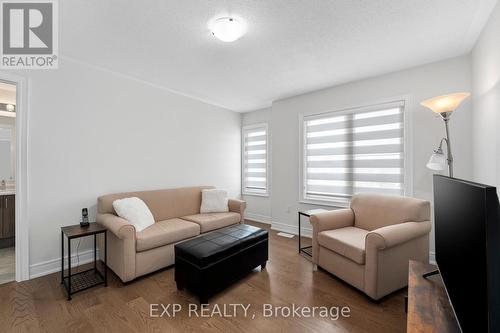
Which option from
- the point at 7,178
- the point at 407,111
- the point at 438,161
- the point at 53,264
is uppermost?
the point at 407,111

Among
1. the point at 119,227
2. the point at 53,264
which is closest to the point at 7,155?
the point at 53,264

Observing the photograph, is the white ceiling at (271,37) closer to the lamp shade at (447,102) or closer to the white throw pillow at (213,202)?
the lamp shade at (447,102)

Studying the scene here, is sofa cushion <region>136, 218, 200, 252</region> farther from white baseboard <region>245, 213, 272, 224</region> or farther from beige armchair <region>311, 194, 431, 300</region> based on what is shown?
white baseboard <region>245, 213, 272, 224</region>

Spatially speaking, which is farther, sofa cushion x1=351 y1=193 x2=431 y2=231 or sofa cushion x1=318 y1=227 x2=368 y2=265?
sofa cushion x1=351 y1=193 x2=431 y2=231

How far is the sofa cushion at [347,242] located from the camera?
2026mm

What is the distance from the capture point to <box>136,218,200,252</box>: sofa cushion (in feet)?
7.64

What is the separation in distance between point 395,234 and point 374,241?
0.23 meters

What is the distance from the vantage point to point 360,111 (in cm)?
326

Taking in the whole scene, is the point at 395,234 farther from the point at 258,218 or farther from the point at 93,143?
the point at 93,143

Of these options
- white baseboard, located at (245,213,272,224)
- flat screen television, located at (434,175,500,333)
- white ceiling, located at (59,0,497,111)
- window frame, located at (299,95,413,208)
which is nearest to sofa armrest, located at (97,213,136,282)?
white ceiling, located at (59,0,497,111)

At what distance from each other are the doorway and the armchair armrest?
12.0 ft

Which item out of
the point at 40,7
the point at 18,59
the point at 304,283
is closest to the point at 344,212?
the point at 304,283

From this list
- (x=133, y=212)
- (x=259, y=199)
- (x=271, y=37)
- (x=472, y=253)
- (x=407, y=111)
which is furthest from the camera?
(x=259, y=199)

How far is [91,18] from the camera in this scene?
1.88 m
